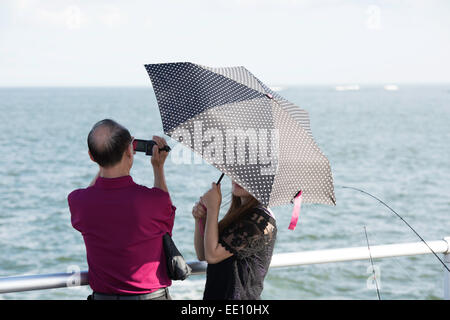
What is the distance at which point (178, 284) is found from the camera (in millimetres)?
11086

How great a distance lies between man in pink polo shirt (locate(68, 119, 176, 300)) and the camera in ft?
6.94

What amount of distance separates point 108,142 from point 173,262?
1.67 ft

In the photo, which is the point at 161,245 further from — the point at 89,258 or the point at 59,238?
the point at 59,238

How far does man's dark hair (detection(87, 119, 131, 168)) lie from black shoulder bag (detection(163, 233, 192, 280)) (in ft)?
1.19

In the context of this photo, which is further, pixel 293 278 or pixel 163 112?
pixel 293 278

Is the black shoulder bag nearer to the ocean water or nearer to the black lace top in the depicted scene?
the black lace top

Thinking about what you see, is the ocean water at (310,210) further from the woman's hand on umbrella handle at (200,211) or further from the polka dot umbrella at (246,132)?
the woman's hand on umbrella handle at (200,211)

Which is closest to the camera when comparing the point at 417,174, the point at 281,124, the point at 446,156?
the point at 281,124

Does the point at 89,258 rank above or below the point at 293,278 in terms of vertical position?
above

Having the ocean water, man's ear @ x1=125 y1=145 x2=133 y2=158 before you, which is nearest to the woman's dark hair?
the ocean water

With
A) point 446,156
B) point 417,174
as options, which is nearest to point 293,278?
point 417,174

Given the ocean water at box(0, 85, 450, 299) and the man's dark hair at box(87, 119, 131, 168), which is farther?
the ocean water at box(0, 85, 450, 299)

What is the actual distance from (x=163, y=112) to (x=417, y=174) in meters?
27.7

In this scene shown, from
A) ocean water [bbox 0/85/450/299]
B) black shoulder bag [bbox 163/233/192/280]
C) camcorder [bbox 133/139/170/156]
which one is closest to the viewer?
black shoulder bag [bbox 163/233/192/280]
